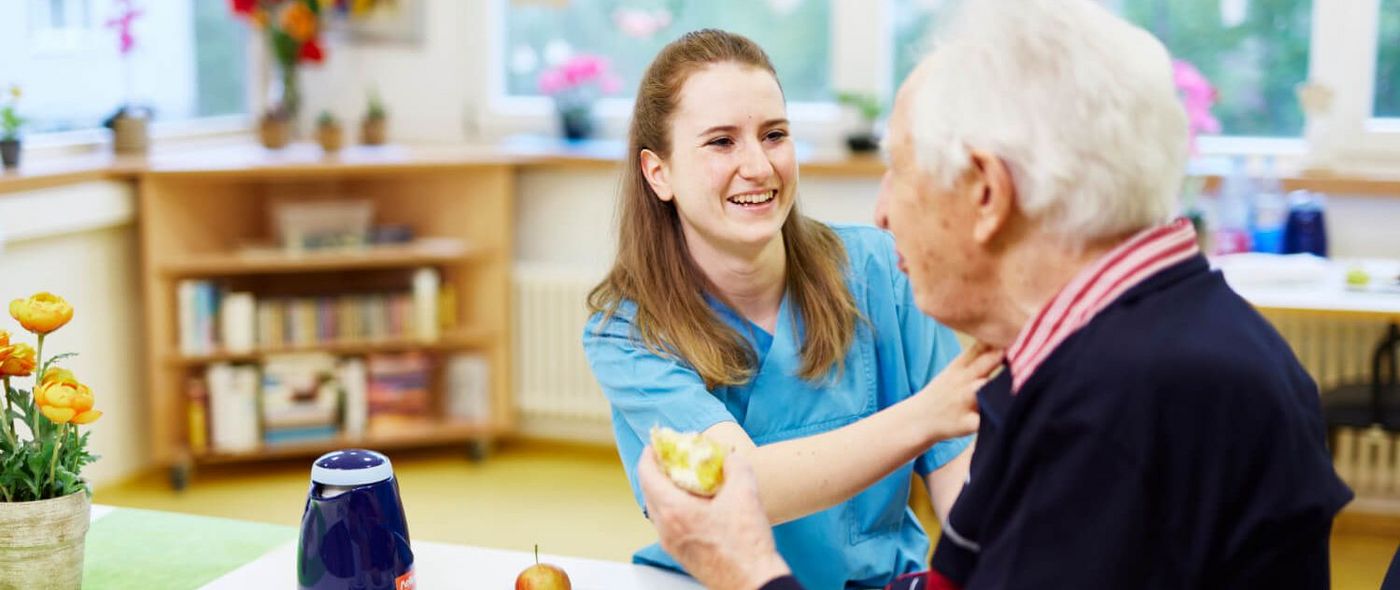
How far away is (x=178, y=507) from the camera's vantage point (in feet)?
13.1

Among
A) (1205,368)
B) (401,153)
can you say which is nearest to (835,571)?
(1205,368)

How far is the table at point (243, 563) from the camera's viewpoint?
5.16 ft

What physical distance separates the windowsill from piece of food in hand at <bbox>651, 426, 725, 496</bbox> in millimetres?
2439

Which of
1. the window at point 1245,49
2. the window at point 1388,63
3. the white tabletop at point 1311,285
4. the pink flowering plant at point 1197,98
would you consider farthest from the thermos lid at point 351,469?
the window at point 1388,63

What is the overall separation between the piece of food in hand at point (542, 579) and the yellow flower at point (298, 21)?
3.31 m

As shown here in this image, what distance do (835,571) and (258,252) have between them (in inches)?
115

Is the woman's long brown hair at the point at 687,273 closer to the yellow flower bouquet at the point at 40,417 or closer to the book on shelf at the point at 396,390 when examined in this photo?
the yellow flower bouquet at the point at 40,417

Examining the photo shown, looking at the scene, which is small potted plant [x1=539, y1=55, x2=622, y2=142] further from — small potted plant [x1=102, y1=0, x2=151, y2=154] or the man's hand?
the man's hand

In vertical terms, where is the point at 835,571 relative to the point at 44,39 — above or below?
below

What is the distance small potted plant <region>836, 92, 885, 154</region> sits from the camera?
13.9 feet

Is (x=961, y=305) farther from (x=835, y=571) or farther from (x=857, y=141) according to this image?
(x=857, y=141)

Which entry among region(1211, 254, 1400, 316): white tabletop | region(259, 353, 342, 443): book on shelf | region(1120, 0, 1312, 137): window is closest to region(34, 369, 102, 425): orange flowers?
region(1211, 254, 1400, 316): white tabletop

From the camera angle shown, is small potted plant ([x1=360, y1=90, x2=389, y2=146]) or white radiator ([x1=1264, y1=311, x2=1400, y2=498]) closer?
white radiator ([x1=1264, y1=311, x2=1400, y2=498])

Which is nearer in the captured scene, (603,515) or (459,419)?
(603,515)
